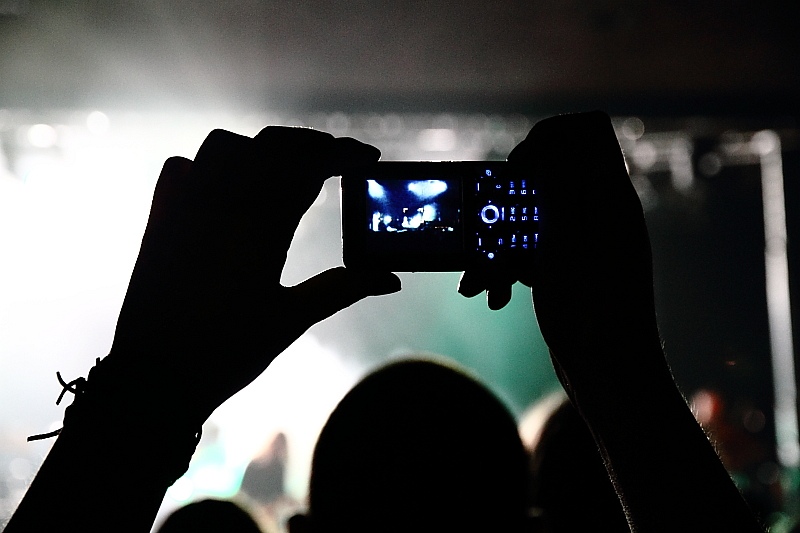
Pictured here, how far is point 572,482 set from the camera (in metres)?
0.93

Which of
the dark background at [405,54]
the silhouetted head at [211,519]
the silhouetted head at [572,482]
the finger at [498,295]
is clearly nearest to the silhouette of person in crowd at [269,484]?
the dark background at [405,54]

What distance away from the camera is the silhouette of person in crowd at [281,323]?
501 mm

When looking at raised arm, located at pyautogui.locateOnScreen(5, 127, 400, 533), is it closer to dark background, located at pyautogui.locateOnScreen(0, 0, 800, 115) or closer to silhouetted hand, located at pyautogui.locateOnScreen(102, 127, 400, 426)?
silhouetted hand, located at pyautogui.locateOnScreen(102, 127, 400, 426)

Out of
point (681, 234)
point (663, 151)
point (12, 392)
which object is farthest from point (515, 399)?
point (12, 392)

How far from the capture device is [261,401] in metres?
3.39

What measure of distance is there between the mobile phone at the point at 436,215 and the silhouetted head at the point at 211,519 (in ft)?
2.00

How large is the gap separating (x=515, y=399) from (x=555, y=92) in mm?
1847

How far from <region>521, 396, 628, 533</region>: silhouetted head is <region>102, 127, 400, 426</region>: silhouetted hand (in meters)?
0.44

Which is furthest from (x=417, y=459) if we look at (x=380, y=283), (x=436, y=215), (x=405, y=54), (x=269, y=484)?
(x=269, y=484)

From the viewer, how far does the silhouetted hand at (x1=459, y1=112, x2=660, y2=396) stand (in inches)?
23.8

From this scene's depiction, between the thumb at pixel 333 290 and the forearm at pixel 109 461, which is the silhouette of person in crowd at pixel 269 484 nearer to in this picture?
the thumb at pixel 333 290

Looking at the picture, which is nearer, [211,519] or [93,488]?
[93,488]

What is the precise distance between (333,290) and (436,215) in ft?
0.60

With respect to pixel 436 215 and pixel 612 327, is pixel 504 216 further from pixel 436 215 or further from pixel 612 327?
pixel 612 327
